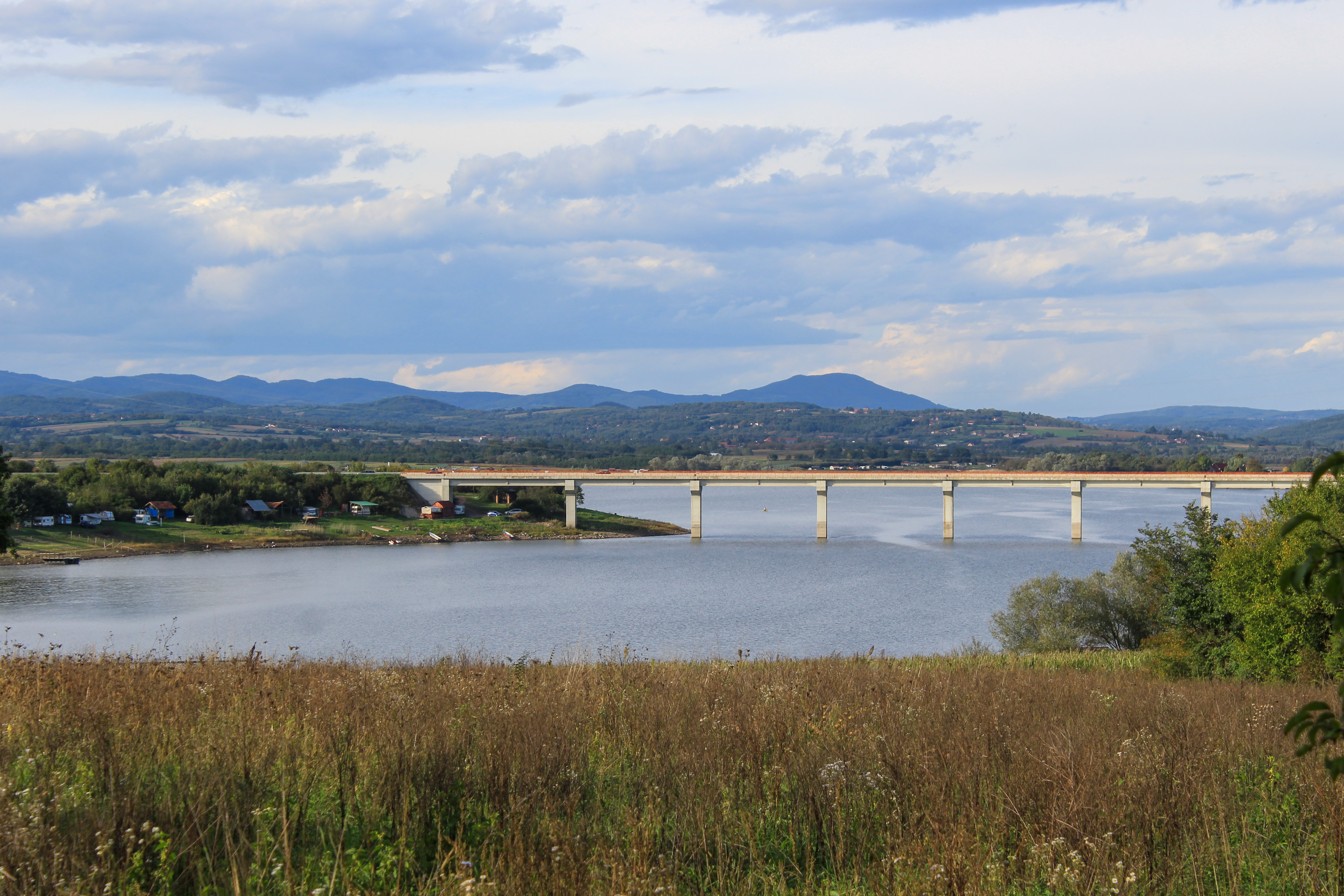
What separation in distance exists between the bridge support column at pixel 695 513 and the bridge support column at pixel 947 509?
2107 cm

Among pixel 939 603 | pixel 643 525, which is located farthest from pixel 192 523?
pixel 939 603

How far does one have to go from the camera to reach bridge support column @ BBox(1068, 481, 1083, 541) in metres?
81.8

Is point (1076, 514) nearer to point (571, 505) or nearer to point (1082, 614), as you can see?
point (571, 505)

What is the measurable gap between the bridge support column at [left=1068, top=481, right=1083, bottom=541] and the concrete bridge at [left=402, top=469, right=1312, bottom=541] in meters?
0.19

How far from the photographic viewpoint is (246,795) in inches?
206

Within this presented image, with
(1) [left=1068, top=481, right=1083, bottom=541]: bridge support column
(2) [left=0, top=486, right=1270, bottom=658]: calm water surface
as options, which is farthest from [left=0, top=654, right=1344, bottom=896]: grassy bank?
(1) [left=1068, top=481, right=1083, bottom=541]: bridge support column

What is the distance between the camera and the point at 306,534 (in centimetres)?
8094

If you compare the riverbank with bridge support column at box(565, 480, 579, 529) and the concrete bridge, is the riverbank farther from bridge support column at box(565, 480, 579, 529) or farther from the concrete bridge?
the concrete bridge

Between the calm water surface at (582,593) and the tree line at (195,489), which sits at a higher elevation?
the tree line at (195,489)

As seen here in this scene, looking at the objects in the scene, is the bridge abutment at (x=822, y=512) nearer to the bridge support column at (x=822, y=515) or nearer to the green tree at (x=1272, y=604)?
the bridge support column at (x=822, y=515)

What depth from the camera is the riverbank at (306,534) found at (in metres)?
68.2

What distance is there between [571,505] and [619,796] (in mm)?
87028

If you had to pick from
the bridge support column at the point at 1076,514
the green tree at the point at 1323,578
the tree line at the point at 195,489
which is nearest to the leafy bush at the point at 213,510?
the tree line at the point at 195,489

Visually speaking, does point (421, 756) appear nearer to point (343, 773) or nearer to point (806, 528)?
point (343, 773)
